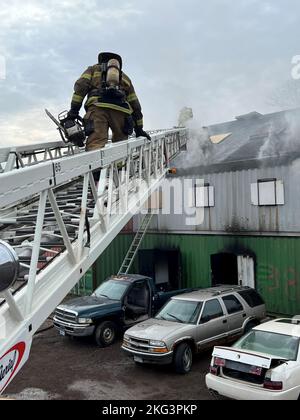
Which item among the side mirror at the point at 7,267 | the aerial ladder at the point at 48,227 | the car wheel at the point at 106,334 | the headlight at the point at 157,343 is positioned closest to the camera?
the side mirror at the point at 7,267

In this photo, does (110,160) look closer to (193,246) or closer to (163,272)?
(193,246)

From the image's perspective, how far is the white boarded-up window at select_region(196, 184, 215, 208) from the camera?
13.2m

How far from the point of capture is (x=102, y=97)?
18.2ft

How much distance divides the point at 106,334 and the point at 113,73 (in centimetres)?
672

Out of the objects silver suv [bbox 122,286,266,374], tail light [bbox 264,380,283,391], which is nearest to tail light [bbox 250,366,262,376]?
tail light [bbox 264,380,283,391]

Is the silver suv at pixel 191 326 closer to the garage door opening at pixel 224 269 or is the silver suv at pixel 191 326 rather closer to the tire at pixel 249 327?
the tire at pixel 249 327

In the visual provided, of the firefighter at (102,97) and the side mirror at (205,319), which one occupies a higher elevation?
the firefighter at (102,97)

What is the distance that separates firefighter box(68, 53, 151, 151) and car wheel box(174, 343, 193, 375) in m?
4.40

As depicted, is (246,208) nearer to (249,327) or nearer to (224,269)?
(224,269)

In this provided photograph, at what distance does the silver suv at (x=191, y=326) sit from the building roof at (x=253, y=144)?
404cm

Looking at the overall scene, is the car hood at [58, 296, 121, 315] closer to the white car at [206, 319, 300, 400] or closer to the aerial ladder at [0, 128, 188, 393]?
the aerial ladder at [0, 128, 188, 393]

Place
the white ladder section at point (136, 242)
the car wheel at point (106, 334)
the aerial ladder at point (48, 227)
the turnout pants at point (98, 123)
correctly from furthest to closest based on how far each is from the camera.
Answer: the white ladder section at point (136, 242) < the car wheel at point (106, 334) < the turnout pants at point (98, 123) < the aerial ladder at point (48, 227)

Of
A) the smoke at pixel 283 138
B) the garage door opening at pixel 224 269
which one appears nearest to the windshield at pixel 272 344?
the garage door opening at pixel 224 269

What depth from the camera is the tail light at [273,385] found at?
223 inches
